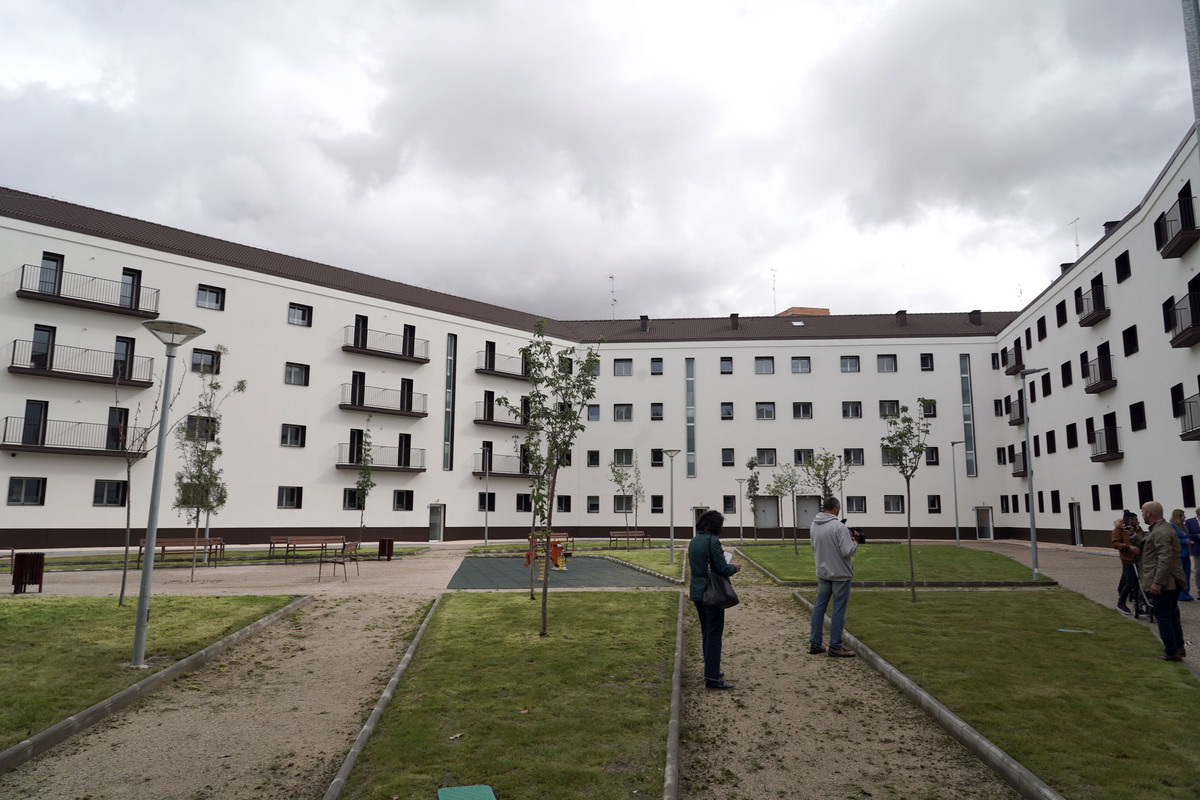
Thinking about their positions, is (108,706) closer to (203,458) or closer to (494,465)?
(203,458)

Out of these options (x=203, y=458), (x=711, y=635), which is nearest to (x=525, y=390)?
(x=203, y=458)

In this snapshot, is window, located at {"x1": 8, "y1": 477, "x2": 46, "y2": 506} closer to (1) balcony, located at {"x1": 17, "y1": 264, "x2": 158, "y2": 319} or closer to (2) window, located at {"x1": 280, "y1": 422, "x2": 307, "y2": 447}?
(1) balcony, located at {"x1": 17, "y1": 264, "x2": 158, "y2": 319}

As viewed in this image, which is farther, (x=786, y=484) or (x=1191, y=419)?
(x=786, y=484)

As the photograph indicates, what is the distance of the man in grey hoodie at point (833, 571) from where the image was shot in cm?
1005

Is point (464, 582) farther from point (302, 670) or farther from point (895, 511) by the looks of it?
point (895, 511)

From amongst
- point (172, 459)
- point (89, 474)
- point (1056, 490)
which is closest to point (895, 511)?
point (1056, 490)

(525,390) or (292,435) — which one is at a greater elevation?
(525,390)

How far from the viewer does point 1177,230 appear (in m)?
25.8

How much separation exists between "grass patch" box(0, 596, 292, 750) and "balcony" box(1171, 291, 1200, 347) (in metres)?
27.8

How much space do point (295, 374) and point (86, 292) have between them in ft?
32.8

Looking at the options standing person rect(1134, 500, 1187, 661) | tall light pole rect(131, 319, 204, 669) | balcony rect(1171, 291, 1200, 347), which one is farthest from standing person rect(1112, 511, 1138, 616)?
balcony rect(1171, 291, 1200, 347)

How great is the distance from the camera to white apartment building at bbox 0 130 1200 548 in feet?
103

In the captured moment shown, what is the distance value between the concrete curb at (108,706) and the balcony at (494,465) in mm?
35712

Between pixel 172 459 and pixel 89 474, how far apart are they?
10.6 ft
